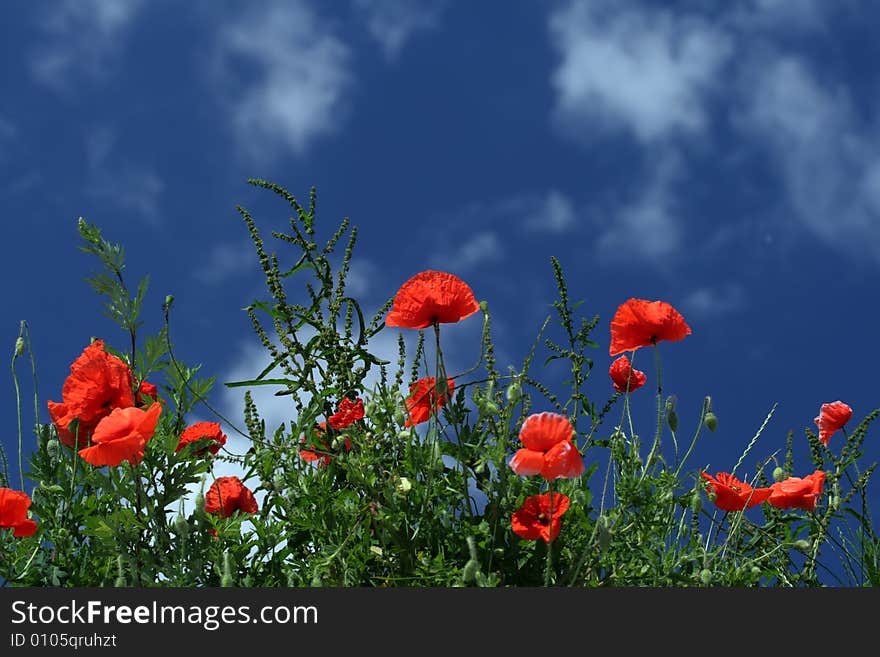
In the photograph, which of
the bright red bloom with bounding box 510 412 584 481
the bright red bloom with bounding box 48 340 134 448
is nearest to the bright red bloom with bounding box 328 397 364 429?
the bright red bloom with bounding box 48 340 134 448

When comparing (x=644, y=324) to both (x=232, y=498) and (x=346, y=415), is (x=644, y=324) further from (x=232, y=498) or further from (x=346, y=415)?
(x=232, y=498)

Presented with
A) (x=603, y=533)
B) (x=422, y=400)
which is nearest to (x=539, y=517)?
(x=603, y=533)

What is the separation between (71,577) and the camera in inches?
93.0

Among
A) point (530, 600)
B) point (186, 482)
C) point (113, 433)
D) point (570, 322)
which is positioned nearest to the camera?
point (530, 600)

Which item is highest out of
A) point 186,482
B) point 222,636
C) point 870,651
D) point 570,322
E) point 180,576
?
point 570,322

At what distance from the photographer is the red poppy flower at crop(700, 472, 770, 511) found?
2584 mm

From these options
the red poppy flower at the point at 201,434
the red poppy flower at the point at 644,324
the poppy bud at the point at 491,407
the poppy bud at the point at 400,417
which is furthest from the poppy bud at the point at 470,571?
the red poppy flower at the point at 201,434

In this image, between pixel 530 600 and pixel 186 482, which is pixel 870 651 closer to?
pixel 530 600

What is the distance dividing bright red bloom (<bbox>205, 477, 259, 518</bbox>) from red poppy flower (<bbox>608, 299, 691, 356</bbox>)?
104cm

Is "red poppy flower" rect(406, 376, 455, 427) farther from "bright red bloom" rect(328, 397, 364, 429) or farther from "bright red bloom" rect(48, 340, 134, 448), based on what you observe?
"bright red bloom" rect(48, 340, 134, 448)

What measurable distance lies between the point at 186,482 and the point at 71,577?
14.6 inches

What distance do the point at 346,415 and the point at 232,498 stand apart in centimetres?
39

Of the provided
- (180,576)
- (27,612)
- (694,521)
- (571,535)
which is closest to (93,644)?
(27,612)

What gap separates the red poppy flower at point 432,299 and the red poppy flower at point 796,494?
1.07 metres
